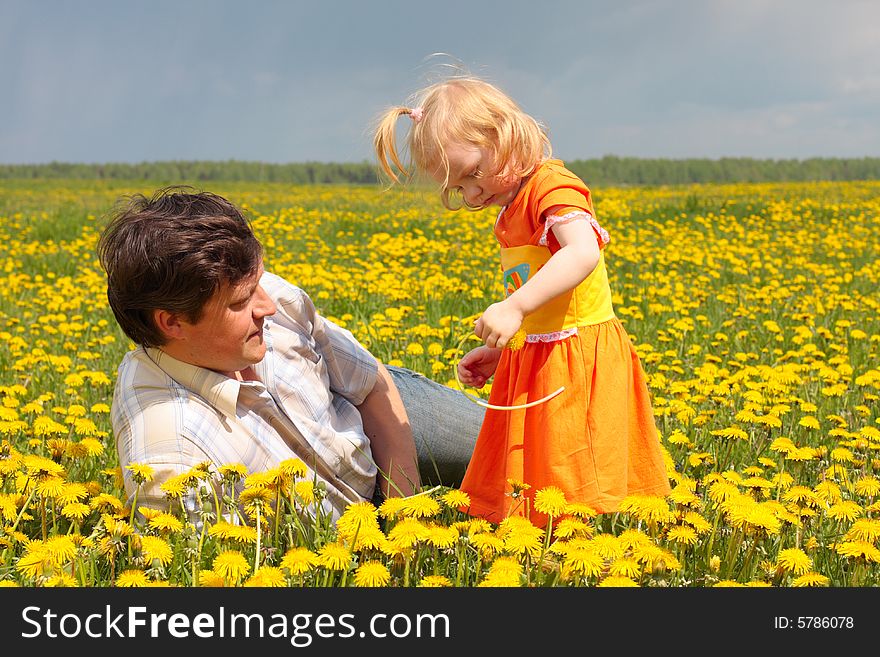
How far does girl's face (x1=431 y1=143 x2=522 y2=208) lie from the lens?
2.24 meters

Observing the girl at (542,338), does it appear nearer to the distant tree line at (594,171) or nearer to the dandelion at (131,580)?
the dandelion at (131,580)

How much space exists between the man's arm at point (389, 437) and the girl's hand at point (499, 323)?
0.69 metres

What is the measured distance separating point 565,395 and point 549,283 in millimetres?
346

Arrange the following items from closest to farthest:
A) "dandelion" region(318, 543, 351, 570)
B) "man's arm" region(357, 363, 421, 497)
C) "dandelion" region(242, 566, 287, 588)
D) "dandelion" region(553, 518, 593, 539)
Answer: "dandelion" region(242, 566, 287, 588) → "dandelion" region(318, 543, 351, 570) → "dandelion" region(553, 518, 593, 539) → "man's arm" region(357, 363, 421, 497)

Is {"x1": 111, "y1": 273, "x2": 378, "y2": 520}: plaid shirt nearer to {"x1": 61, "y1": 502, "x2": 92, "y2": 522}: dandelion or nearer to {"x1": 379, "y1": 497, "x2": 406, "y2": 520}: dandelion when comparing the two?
{"x1": 61, "y1": 502, "x2": 92, "y2": 522}: dandelion

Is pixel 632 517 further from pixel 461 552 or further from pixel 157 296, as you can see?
pixel 157 296

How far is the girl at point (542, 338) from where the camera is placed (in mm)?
2205

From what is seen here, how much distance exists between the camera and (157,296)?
6.36 feet

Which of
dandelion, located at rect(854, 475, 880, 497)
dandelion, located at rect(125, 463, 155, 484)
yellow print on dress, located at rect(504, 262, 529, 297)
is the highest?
yellow print on dress, located at rect(504, 262, 529, 297)

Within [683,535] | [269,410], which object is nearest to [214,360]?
[269,410]

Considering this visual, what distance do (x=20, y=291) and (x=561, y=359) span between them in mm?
5843

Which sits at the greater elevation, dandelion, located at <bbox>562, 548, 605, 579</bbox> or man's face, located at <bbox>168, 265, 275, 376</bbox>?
man's face, located at <bbox>168, 265, 275, 376</bbox>

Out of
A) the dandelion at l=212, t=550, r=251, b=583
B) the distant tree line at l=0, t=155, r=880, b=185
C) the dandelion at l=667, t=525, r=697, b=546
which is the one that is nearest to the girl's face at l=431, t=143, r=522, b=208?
the dandelion at l=667, t=525, r=697, b=546
